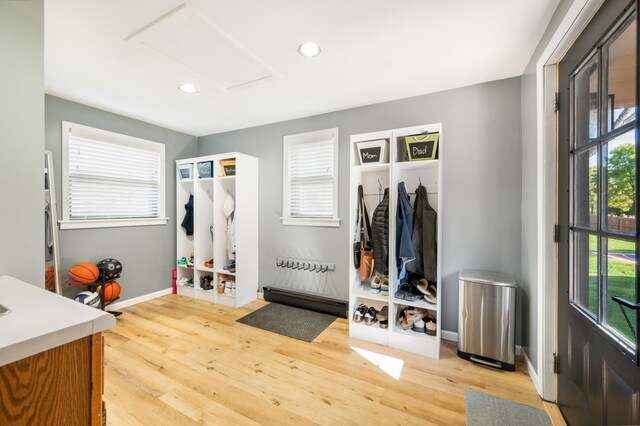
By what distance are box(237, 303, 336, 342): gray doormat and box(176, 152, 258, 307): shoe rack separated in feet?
1.59

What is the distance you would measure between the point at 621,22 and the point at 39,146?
274cm

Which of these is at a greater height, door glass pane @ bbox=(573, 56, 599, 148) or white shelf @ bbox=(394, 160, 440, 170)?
door glass pane @ bbox=(573, 56, 599, 148)

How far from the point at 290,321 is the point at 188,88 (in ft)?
9.08

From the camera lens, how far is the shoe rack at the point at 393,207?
7.63 ft

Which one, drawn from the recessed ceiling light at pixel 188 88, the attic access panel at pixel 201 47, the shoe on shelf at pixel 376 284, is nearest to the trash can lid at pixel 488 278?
the shoe on shelf at pixel 376 284

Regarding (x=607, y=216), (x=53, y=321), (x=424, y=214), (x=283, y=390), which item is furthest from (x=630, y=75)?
(x=283, y=390)

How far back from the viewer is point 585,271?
141 centimetres

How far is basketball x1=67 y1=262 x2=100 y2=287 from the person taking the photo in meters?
2.82

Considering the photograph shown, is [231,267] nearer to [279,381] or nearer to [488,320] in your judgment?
[279,381]

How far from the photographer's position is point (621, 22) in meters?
1.08

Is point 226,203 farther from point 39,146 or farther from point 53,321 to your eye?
point 53,321

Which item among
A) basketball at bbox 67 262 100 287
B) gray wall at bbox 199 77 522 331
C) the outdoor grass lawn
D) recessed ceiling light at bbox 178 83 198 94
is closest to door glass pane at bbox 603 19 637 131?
the outdoor grass lawn

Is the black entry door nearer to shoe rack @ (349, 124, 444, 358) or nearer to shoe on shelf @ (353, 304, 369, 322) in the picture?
shoe rack @ (349, 124, 444, 358)

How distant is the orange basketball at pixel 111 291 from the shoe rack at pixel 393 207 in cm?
285
